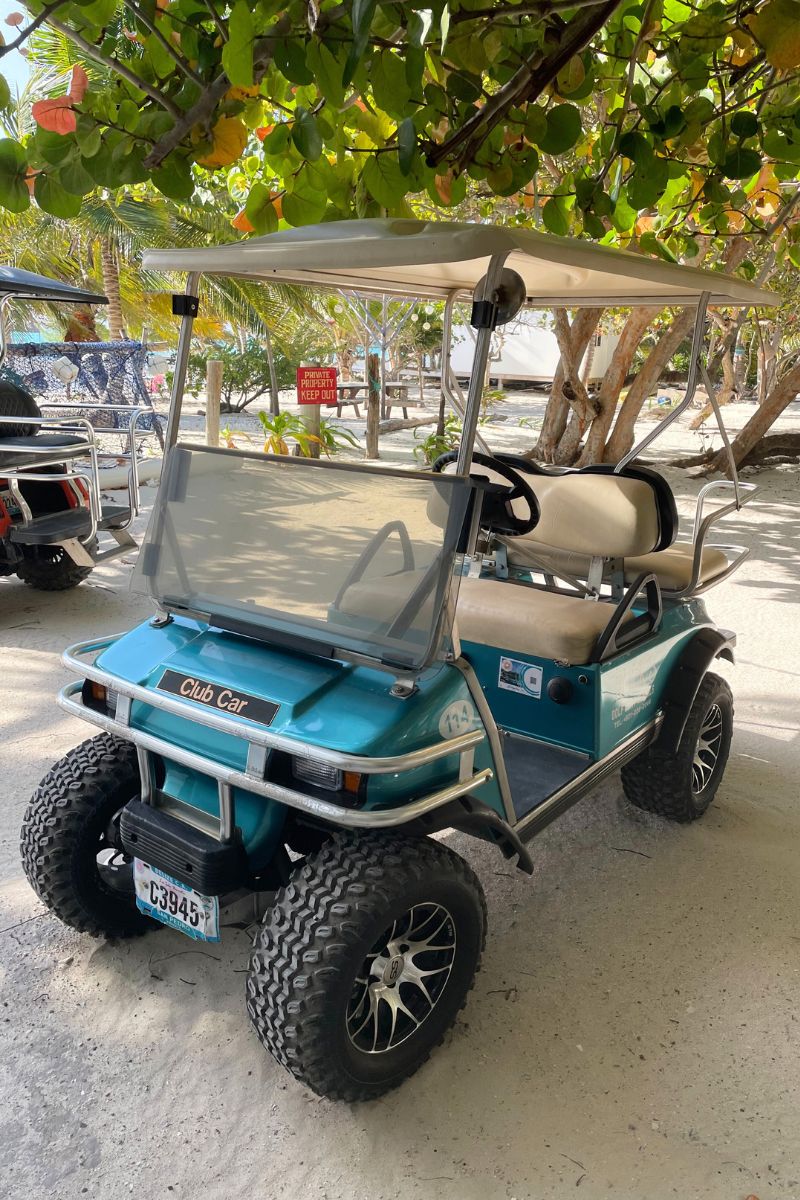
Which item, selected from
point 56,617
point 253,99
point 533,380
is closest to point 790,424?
point 533,380

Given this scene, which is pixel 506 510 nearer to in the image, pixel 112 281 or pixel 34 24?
pixel 34 24

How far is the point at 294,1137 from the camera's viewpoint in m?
2.11

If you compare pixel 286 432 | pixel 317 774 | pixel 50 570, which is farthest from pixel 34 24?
pixel 286 432

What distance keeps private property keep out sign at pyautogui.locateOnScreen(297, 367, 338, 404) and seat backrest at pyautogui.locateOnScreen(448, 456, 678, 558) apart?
547 cm

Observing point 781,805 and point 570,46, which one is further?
point 781,805

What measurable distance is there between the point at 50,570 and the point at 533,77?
16.4 feet

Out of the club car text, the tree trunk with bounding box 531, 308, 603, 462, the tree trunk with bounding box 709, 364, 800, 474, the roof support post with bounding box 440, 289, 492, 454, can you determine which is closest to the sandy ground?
the club car text

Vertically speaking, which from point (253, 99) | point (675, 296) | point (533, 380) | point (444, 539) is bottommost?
point (533, 380)

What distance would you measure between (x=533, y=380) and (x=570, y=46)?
96.9ft

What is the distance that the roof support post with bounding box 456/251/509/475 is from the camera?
6.47ft

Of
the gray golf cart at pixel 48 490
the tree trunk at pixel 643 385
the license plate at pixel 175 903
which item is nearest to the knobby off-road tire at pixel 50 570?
the gray golf cart at pixel 48 490

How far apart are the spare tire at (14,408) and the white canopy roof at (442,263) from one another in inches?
136

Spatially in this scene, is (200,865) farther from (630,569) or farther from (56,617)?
(56,617)

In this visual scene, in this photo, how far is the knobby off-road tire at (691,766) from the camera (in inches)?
132
